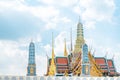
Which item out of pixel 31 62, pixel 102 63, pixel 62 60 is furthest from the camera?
pixel 102 63

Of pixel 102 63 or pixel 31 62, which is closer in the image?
pixel 31 62

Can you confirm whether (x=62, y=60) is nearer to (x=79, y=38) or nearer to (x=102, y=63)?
(x=79, y=38)

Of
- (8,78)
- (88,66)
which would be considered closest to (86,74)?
(88,66)

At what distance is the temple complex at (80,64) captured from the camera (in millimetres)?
49812

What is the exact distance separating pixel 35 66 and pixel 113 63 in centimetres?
1186

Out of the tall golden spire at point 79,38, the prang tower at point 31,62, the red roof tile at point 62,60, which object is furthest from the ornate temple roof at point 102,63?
the prang tower at point 31,62

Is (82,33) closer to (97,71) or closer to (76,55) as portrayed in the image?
(76,55)

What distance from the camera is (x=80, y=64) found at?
5194 cm

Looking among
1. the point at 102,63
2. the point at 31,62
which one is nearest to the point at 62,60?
the point at 31,62

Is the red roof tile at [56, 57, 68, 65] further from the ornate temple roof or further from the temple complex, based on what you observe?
the ornate temple roof

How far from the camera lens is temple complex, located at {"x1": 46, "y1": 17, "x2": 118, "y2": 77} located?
49.8m

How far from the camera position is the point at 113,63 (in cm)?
5691

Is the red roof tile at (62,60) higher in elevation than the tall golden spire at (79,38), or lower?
lower

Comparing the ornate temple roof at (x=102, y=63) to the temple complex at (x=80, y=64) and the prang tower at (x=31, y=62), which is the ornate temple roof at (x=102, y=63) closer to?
the temple complex at (x=80, y=64)
